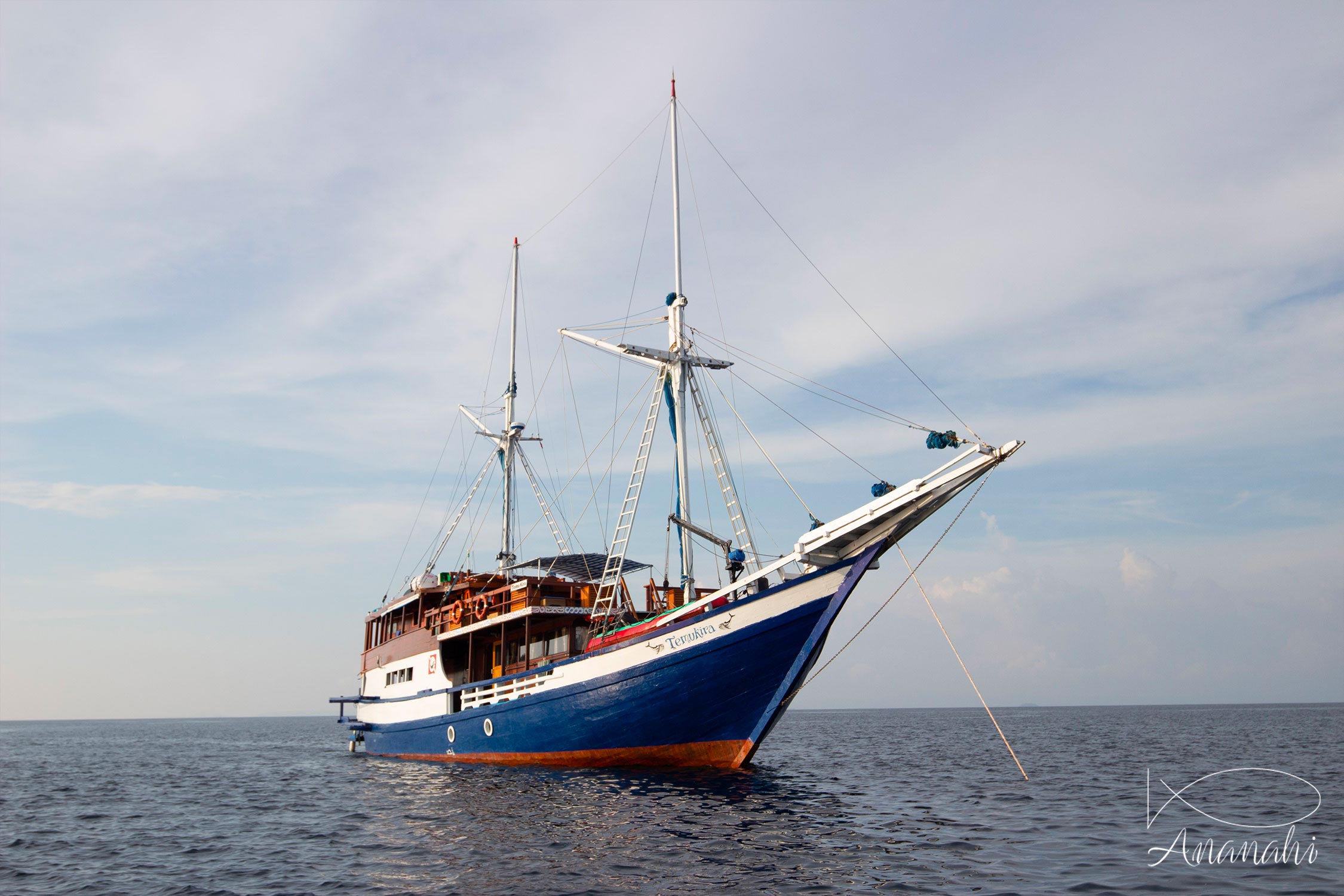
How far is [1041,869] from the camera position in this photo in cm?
1498

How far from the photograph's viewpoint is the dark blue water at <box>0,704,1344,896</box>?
14.9 m

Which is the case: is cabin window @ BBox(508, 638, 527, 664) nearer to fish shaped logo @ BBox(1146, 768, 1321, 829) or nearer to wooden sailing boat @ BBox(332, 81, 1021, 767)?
wooden sailing boat @ BBox(332, 81, 1021, 767)

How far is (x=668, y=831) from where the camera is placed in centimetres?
1836

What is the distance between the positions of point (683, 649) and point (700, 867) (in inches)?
369

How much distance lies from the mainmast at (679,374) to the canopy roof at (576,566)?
515 cm

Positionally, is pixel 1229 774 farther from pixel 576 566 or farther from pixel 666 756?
pixel 576 566

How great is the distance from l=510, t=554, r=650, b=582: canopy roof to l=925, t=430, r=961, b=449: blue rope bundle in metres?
14.9

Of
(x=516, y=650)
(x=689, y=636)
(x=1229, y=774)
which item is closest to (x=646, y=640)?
(x=689, y=636)

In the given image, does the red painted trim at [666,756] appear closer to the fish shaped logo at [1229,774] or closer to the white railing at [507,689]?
the white railing at [507,689]

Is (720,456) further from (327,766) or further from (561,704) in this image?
(327,766)

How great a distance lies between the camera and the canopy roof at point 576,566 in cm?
3472

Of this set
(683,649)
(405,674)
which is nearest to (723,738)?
(683,649)

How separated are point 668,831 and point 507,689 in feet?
42.3

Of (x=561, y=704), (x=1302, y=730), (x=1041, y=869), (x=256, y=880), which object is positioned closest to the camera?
(x=1041, y=869)
